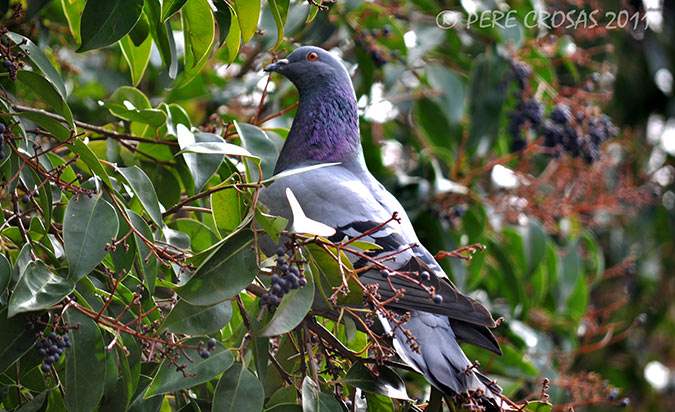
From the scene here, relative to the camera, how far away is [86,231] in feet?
4.97

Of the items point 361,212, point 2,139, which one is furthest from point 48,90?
point 361,212

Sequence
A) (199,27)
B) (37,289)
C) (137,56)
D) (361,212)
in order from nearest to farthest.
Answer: (37,289) < (199,27) < (361,212) < (137,56)

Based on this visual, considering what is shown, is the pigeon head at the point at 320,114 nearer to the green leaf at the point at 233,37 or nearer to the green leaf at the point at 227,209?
the green leaf at the point at 233,37

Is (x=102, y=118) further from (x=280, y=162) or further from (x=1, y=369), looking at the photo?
(x=1, y=369)

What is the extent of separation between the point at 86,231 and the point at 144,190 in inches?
8.7

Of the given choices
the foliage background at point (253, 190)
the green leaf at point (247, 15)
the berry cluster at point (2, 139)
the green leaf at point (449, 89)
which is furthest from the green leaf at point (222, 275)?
the green leaf at point (449, 89)

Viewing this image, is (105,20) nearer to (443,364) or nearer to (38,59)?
(38,59)

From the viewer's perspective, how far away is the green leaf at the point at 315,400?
154 cm

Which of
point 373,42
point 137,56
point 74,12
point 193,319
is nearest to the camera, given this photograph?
point 193,319

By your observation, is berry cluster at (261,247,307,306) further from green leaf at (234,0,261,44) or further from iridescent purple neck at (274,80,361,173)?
iridescent purple neck at (274,80,361,173)

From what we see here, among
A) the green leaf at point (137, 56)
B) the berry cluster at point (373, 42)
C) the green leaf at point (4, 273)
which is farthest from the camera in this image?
the berry cluster at point (373, 42)

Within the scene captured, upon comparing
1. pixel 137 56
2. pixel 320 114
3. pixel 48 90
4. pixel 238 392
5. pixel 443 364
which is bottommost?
pixel 443 364

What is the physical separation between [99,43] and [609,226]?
4.53m

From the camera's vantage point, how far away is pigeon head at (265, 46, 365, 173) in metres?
2.41
